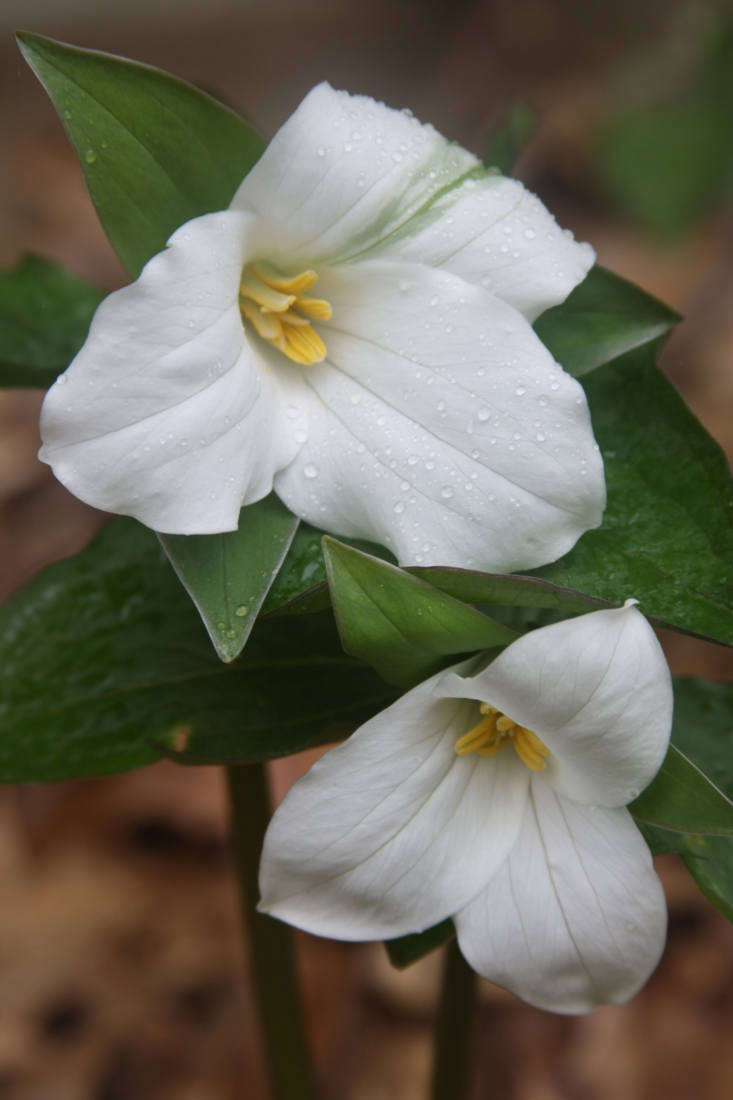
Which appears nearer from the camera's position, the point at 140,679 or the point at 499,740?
the point at 499,740

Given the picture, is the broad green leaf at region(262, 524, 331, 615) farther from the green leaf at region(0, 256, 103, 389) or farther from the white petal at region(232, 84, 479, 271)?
the green leaf at region(0, 256, 103, 389)

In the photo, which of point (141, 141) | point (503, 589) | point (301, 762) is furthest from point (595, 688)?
point (301, 762)

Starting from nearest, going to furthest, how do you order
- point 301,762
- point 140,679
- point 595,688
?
point 595,688 → point 140,679 → point 301,762

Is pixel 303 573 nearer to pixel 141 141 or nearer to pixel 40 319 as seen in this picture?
pixel 141 141

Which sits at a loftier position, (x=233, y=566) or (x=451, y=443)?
(x=451, y=443)

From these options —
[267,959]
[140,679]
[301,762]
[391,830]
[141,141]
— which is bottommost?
[301,762]

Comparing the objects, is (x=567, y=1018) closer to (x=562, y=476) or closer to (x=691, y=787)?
(x=691, y=787)
